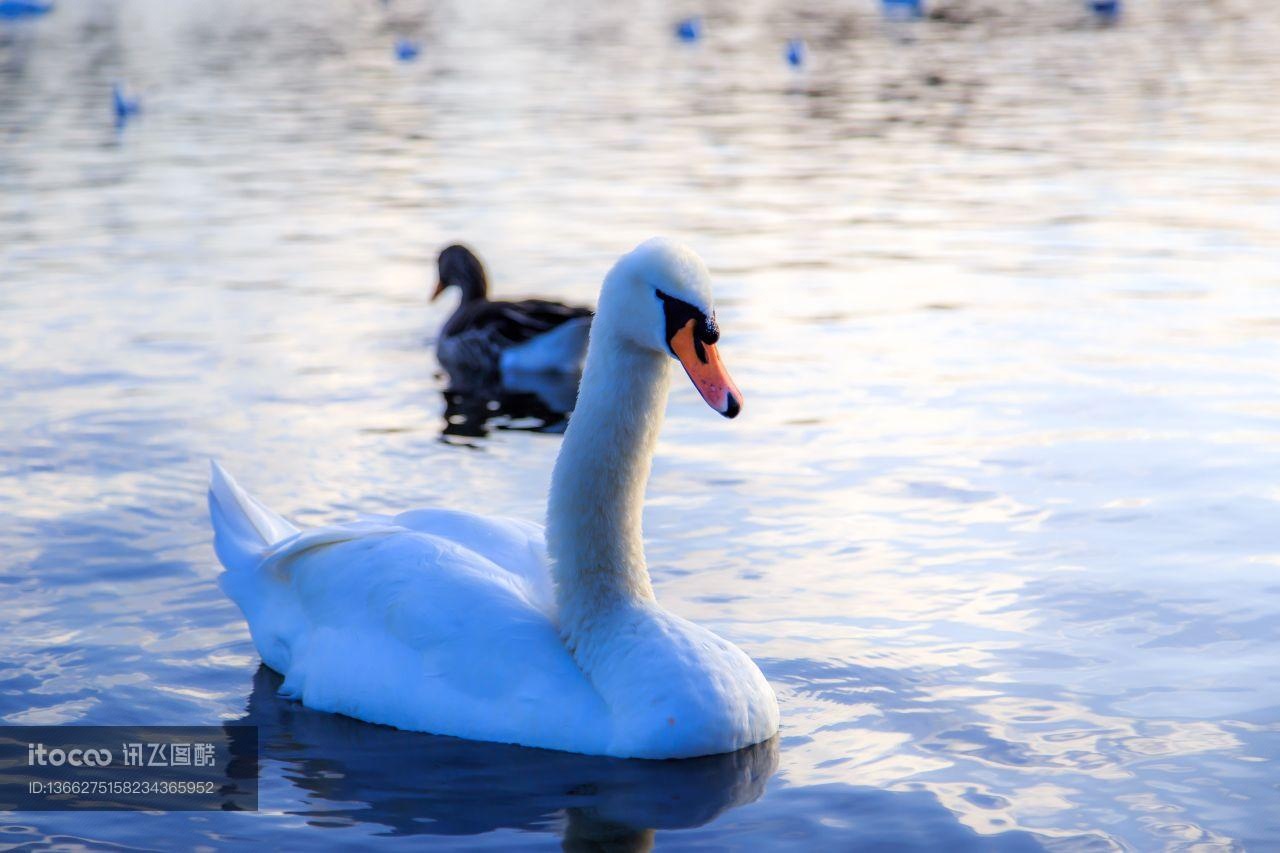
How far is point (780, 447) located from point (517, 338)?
314cm

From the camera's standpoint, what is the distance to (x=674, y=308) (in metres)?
5.80

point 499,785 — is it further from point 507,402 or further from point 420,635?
point 507,402

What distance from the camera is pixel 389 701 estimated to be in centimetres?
624

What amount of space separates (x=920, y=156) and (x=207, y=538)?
17.0m

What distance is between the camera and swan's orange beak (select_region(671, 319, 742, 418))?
5.61 m

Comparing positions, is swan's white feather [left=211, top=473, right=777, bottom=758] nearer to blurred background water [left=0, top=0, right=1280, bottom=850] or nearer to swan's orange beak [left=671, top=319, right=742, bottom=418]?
blurred background water [left=0, top=0, right=1280, bottom=850]

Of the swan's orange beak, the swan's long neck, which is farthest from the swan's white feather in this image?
the swan's orange beak

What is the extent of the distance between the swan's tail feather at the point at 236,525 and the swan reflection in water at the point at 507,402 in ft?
11.4

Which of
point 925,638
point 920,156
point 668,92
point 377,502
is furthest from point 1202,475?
point 668,92

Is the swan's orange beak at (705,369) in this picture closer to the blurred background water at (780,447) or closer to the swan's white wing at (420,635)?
the swan's white wing at (420,635)

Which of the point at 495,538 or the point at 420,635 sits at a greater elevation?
the point at 495,538

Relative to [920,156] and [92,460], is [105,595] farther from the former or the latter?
[920,156]

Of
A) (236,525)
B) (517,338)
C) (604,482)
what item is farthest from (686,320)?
(517,338)

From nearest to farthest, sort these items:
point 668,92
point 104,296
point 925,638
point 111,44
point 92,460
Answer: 1. point 925,638
2. point 92,460
3. point 104,296
4. point 668,92
5. point 111,44
